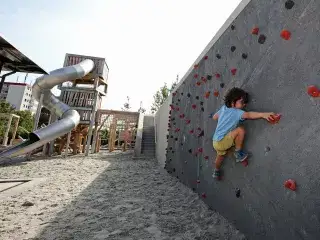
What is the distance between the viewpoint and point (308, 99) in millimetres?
1783

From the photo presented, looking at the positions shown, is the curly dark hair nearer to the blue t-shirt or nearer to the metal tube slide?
the blue t-shirt

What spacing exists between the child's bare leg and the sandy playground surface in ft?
3.27

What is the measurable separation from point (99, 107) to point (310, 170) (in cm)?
1281

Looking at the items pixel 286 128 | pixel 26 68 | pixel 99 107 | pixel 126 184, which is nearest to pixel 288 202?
pixel 286 128

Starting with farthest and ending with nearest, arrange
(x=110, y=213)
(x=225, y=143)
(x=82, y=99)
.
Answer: (x=82, y=99), (x=110, y=213), (x=225, y=143)

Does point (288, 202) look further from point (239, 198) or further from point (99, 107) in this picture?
point (99, 107)

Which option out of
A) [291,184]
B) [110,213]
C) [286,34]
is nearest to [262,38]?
[286,34]

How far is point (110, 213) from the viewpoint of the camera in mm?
3553

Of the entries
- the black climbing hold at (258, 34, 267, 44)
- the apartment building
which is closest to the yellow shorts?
the black climbing hold at (258, 34, 267, 44)

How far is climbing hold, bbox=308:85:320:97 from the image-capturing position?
1.67 m

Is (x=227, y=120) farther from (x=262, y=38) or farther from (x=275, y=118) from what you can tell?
A: (x=262, y=38)

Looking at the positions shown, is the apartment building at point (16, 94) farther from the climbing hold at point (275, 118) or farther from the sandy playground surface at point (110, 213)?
the climbing hold at point (275, 118)

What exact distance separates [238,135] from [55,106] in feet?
34.2

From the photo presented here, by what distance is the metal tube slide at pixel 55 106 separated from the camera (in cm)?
877
